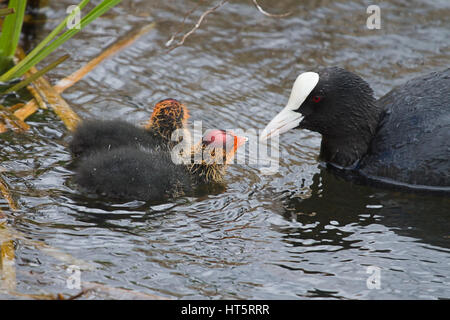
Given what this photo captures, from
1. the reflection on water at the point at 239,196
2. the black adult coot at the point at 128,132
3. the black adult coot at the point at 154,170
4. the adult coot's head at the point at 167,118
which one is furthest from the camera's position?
the adult coot's head at the point at 167,118

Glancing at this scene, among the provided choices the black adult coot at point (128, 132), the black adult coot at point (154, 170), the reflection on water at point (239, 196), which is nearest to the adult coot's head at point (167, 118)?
the black adult coot at point (128, 132)

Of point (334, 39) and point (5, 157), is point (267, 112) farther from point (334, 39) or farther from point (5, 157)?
point (5, 157)

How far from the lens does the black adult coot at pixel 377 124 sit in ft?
16.6

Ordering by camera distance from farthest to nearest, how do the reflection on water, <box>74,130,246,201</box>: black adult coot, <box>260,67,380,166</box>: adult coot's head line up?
<box>260,67,380,166</box>: adult coot's head → <box>74,130,246,201</box>: black adult coot → the reflection on water

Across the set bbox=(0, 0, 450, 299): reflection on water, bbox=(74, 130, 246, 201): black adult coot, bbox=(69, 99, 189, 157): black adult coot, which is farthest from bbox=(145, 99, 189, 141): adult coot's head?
bbox=(0, 0, 450, 299): reflection on water

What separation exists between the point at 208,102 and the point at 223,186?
1.26m

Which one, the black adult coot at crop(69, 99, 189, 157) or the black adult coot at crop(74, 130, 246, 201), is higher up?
the black adult coot at crop(69, 99, 189, 157)

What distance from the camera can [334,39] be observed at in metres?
7.17

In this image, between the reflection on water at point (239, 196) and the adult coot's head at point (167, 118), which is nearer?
the reflection on water at point (239, 196)

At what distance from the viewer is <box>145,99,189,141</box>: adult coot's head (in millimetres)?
5000

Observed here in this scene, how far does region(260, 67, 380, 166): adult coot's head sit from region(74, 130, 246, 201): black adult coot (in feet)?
1.21

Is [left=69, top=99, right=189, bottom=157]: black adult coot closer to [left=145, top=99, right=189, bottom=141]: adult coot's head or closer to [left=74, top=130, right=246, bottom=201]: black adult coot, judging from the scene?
[left=145, top=99, right=189, bottom=141]: adult coot's head

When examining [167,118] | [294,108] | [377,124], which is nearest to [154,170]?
[167,118]

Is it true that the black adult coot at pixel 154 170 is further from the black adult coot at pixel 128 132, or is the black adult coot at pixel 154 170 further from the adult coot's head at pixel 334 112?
the adult coot's head at pixel 334 112
